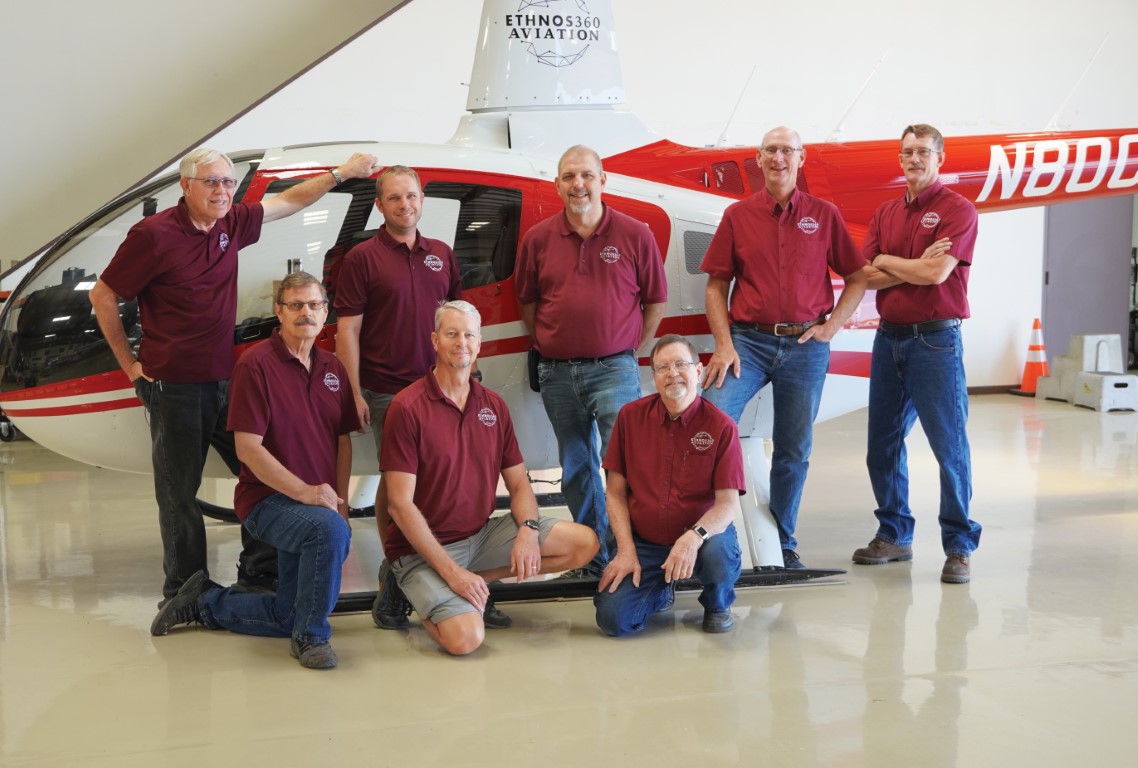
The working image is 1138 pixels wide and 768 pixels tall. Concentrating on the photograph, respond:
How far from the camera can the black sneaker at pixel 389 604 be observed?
13.2ft

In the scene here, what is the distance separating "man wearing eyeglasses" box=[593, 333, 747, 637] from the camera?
379cm

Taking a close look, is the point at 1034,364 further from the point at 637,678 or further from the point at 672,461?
the point at 637,678

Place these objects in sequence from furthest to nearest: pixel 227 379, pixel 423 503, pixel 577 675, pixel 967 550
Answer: pixel 967 550
pixel 227 379
pixel 423 503
pixel 577 675

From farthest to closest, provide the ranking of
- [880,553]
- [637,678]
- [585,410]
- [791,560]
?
[880,553]
[791,560]
[585,410]
[637,678]

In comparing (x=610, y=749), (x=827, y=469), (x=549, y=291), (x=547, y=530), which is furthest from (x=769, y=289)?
(x=827, y=469)

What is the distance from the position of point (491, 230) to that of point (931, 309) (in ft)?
6.13

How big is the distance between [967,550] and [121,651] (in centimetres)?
340

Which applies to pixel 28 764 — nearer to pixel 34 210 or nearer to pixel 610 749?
pixel 610 749

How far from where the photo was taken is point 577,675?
11.6ft

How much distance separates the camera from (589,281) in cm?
415

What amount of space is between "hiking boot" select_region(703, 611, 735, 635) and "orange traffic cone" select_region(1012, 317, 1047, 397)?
8.06m

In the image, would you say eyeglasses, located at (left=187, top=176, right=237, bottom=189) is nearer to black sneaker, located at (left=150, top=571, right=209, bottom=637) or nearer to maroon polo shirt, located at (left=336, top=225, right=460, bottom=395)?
maroon polo shirt, located at (left=336, top=225, right=460, bottom=395)

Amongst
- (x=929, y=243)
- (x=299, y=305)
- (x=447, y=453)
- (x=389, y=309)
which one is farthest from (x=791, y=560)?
(x=299, y=305)

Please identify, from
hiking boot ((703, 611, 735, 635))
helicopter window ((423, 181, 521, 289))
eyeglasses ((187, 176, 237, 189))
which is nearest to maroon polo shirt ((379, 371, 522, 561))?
helicopter window ((423, 181, 521, 289))
